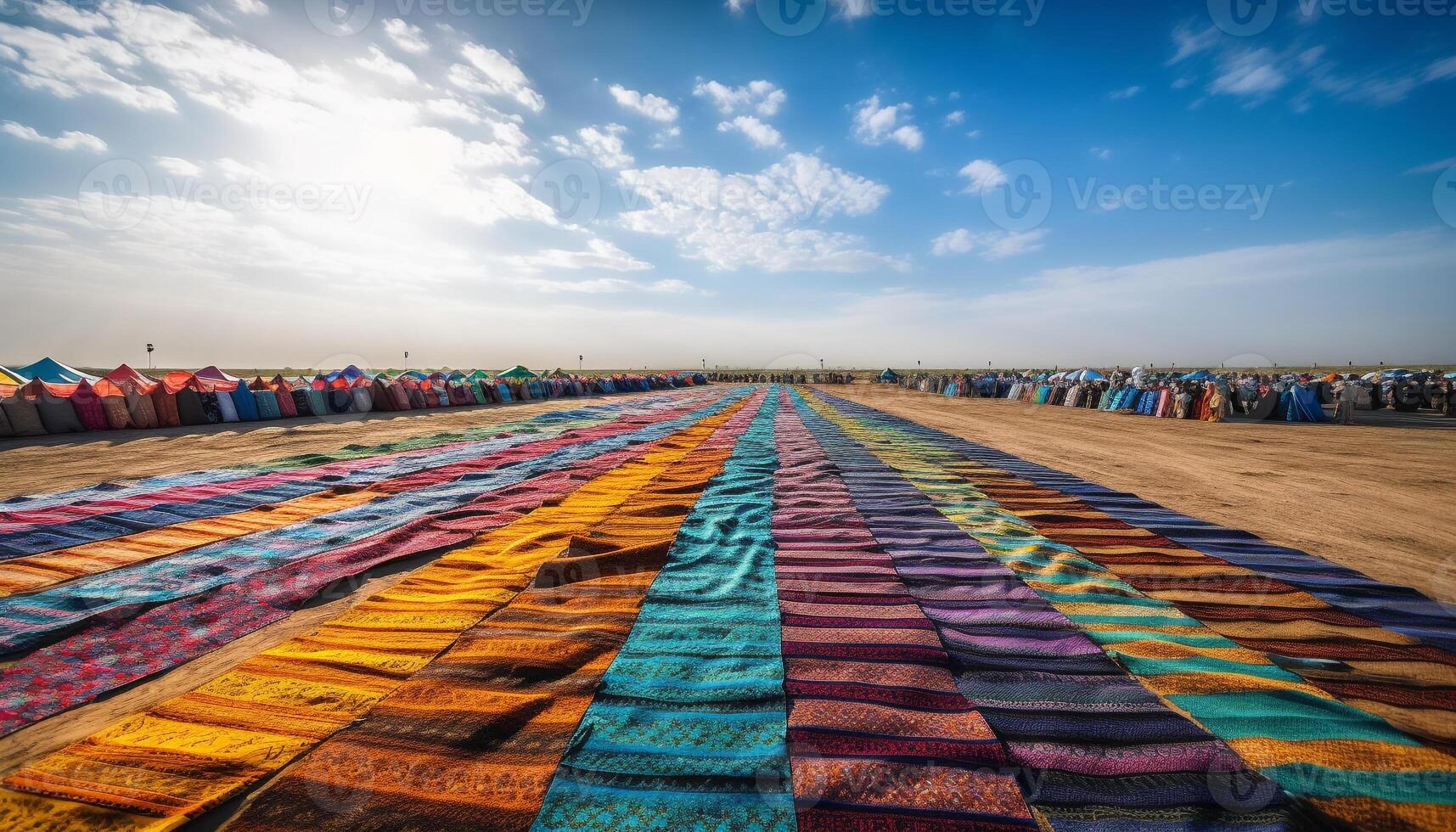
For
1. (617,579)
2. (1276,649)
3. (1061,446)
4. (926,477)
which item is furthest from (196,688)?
(1061,446)

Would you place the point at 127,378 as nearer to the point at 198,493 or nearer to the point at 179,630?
the point at 198,493

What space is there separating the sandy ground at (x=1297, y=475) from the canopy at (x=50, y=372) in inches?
832

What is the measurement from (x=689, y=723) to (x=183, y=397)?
46.4 feet

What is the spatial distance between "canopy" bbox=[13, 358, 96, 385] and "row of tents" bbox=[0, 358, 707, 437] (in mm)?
16

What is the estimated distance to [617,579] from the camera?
277 centimetres

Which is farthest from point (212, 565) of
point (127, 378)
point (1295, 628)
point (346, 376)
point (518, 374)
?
point (518, 374)

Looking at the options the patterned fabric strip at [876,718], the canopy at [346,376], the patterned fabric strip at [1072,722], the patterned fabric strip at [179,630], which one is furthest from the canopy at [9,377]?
the patterned fabric strip at [1072,722]

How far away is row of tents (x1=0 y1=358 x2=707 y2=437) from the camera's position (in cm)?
857

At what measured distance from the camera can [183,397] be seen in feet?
33.7

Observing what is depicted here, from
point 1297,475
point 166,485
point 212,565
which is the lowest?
point 1297,475

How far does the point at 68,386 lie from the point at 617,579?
13369 mm

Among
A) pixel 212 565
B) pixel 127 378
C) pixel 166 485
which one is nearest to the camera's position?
pixel 212 565

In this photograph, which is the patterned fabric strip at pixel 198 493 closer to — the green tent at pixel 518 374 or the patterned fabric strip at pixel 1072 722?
the patterned fabric strip at pixel 1072 722

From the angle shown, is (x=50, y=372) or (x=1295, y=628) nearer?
(x=1295, y=628)
